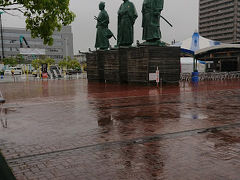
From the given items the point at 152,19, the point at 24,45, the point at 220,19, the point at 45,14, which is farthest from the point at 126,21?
the point at 220,19

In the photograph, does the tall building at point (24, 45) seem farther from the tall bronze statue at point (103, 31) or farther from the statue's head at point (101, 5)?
the statue's head at point (101, 5)

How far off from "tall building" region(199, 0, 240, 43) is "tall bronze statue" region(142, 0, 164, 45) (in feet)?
337

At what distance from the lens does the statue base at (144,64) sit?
811 inches

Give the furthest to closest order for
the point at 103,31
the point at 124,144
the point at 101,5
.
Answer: the point at 103,31
the point at 101,5
the point at 124,144

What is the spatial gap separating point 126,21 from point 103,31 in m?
5.09

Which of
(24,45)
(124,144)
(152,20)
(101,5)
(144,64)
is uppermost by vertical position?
(24,45)

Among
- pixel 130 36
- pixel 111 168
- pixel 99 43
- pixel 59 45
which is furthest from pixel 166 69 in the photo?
pixel 59 45

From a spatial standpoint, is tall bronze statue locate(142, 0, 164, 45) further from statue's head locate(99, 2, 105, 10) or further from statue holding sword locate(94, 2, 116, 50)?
statue holding sword locate(94, 2, 116, 50)

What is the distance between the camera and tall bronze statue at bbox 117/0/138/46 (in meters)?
23.3

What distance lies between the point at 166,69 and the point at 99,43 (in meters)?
9.89

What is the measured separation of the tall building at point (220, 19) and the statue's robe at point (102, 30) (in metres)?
98.4

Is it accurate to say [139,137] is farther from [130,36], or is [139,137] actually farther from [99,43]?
[99,43]

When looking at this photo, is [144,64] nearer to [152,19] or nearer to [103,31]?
[152,19]

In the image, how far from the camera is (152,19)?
20844 millimetres
